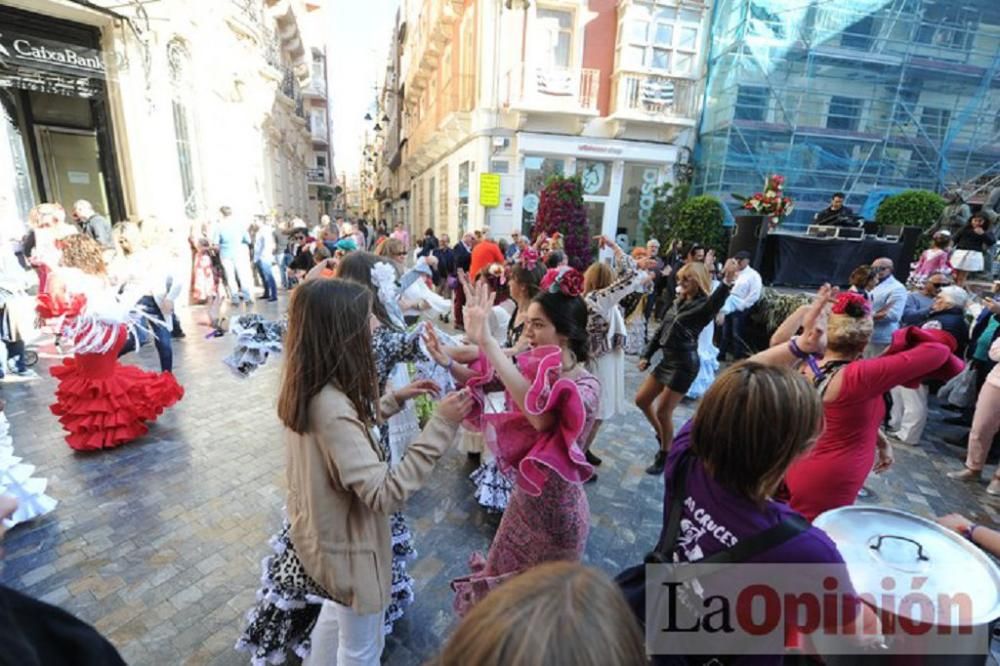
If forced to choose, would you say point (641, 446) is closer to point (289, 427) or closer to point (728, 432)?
point (728, 432)

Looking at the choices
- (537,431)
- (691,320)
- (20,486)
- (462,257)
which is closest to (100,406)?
(20,486)

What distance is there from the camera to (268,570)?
7.08 feet

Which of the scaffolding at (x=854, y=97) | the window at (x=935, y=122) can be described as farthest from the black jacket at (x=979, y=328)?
the window at (x=935, y=122)

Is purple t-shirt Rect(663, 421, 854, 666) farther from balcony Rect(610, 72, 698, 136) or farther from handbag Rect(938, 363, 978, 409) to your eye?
balcony Rect(610, 72, 698, 136)

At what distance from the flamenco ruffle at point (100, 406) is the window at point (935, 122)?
21.5m

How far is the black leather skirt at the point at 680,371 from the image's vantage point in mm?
3918

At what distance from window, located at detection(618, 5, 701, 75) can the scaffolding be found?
3.03 ft

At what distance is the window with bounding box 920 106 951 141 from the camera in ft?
49.6

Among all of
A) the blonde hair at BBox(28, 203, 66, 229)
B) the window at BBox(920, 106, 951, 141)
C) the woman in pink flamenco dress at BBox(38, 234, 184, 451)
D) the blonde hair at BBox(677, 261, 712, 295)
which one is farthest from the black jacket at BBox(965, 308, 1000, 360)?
the window at BBox(920, 106, 951, 141)

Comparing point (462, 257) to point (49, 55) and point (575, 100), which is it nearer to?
point (49, 55)

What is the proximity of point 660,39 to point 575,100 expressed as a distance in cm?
360

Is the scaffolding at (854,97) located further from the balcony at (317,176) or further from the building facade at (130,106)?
the balcony at (317,176)

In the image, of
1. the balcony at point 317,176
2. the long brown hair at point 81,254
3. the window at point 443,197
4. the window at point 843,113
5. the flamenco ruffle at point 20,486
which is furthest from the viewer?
the balcony at point 317,176

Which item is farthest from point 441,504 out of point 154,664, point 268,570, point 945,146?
point 945,146
